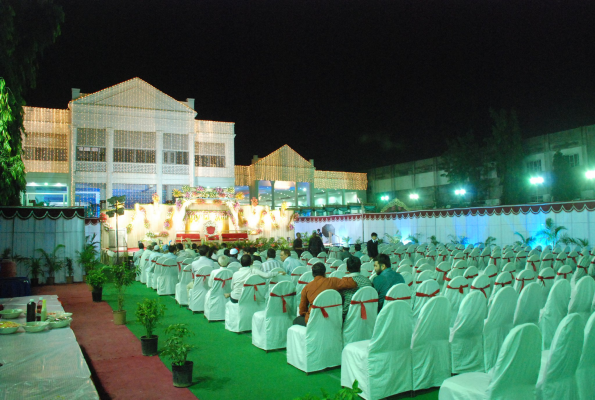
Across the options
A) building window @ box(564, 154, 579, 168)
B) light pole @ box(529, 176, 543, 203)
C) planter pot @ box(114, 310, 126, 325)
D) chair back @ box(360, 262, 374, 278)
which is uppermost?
building window @ box(564, 154, 579, 168)

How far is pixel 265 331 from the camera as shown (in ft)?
17.3

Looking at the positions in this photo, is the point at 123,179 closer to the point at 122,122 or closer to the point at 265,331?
the point at 122,122

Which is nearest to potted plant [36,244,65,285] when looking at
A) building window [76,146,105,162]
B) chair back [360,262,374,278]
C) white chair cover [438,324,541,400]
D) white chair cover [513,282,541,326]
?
chair back [360,262,374,278]

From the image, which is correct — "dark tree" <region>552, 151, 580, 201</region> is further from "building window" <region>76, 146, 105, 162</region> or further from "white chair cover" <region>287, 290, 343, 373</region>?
"building window" <region>76, 146, 105, 162</region>

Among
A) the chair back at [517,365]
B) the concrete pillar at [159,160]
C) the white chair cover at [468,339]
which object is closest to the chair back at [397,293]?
the white chair cover at [468,339]

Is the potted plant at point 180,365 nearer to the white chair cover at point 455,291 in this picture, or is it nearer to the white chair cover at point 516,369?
the white chair cover at point 516,369

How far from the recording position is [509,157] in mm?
27391

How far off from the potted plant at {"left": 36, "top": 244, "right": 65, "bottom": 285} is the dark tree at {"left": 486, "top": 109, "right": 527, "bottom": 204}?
83.3 ft

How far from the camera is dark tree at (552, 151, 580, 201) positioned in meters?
22.6

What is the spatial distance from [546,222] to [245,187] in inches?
824

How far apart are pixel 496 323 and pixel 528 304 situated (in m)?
0.39

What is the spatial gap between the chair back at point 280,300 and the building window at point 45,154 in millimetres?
24737

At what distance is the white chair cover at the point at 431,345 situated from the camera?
3.73 meters

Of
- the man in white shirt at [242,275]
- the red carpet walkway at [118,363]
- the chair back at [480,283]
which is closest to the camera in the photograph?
the red carpet walkway at [118,363]
